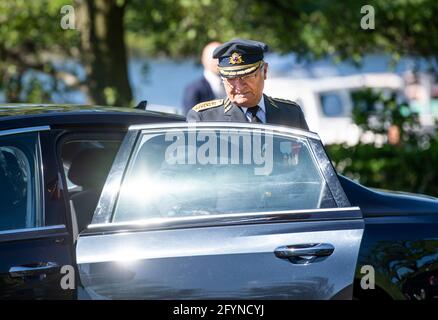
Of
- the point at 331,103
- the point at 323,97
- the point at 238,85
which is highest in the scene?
the point at 238,85

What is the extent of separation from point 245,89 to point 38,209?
131cm

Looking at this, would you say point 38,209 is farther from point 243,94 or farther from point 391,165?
point 391,165

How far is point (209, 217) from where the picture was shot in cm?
430

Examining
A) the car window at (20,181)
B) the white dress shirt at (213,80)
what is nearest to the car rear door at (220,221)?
the car window at (20,181)

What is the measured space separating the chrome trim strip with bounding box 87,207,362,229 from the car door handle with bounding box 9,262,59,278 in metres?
0.23

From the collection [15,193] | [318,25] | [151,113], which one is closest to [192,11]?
[318,25]

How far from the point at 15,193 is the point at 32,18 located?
31.3 feet

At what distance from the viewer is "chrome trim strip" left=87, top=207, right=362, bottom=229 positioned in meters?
4.27

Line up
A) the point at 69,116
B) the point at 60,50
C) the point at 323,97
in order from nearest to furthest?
the point at 69,116
the point at 60,50
the point at 323,97

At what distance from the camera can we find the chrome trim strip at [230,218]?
4.27 meters
